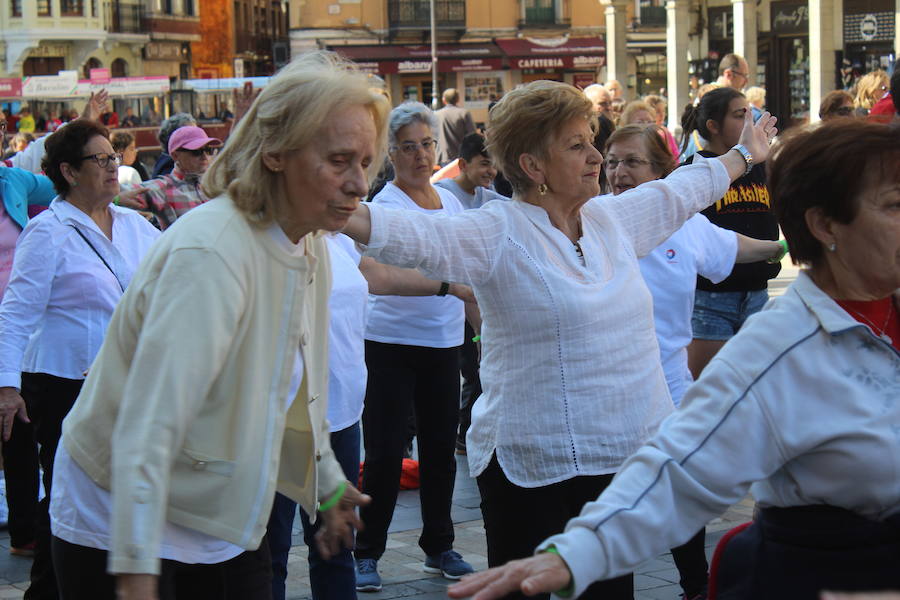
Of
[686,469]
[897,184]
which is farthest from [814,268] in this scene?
[686,469]

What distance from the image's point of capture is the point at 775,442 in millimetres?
2455

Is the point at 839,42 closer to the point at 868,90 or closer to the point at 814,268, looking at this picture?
the point at 868,90

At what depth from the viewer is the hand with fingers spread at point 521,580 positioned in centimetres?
229

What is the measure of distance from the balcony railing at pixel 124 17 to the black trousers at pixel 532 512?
66.9 meters

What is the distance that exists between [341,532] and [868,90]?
943cm

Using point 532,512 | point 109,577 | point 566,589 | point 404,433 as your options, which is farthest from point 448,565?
point 566,589

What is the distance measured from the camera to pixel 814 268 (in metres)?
2.66

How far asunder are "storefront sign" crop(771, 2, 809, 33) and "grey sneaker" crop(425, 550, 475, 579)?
2993 cm

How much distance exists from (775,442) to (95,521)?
153 cm

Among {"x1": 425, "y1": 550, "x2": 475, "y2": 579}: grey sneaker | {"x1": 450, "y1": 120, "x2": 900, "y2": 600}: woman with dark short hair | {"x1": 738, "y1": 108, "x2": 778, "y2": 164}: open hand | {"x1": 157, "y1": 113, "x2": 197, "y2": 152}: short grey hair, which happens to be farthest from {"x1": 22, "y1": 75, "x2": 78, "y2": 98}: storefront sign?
{"x1": 450, "y1": 120, "x2": 900, "y2": 600}: woman with dark short hair

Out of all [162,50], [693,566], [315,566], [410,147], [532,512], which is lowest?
[693,566]

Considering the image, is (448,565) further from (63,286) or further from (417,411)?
(63,286)

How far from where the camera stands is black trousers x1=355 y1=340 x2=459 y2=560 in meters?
5.79

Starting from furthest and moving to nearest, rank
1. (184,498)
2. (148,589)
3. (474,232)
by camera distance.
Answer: (474,232)
(184,498)
(148,589)
